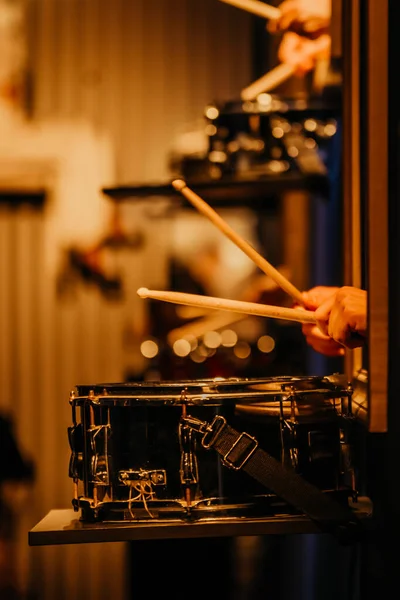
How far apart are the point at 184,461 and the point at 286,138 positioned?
1.45 metres

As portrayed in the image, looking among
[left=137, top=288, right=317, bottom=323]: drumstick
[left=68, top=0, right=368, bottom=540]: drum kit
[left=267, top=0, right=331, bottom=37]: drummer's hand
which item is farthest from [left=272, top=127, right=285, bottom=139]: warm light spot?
[left=68, top=0, right=368, bottom=540]: drum kit

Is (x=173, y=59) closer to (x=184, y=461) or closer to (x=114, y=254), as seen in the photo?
(x=114, y=254)

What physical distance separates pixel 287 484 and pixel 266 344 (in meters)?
1.86

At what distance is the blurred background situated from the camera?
455cm

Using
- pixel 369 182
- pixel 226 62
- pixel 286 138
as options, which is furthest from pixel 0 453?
pixel 369 182

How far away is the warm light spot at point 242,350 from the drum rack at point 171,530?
74.3 inches

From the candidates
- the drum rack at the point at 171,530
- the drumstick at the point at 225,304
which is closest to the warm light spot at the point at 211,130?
the drumstick at the point at 225,304

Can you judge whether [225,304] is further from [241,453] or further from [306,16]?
[306,16]

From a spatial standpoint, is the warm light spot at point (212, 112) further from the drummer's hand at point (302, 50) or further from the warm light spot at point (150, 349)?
the warm light spot at point (150, 349)

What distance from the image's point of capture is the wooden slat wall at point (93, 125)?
15.7ft

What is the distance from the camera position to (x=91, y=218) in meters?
4.69

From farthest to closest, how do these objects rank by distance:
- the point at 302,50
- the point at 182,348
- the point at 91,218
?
the point at 91,218, the point at 182,348, the point at 302,50

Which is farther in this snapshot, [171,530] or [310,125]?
[310,125]

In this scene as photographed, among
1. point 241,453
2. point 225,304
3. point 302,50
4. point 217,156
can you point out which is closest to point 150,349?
point 217,156
